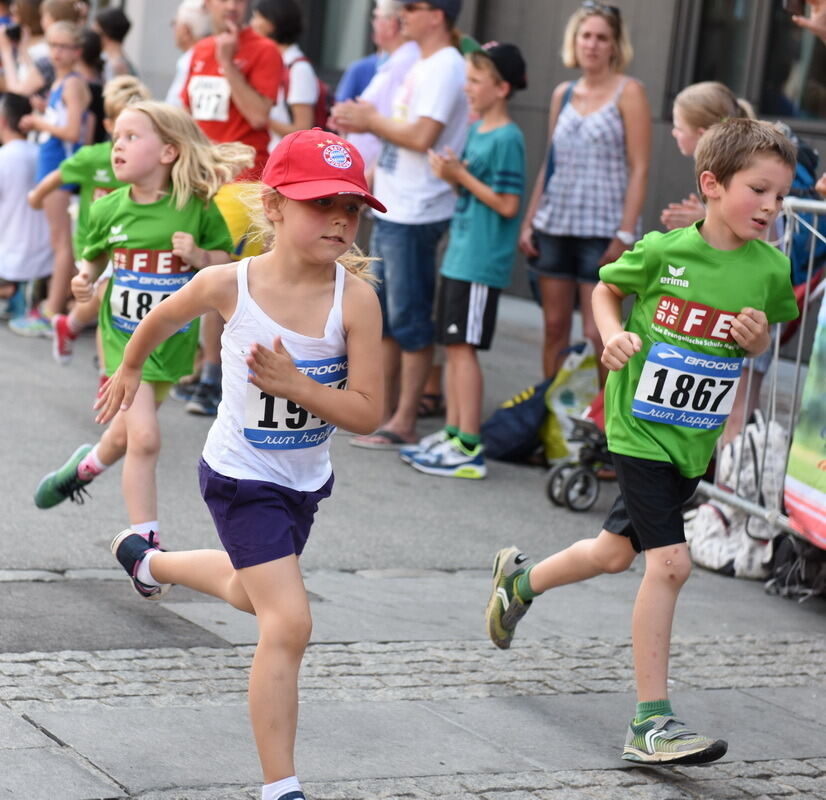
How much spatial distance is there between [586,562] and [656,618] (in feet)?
1.54

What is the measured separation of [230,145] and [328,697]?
3.06m

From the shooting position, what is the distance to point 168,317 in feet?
12.8

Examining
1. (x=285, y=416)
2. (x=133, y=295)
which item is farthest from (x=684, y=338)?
(x=133, y=295)

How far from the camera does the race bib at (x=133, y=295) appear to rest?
230 inches

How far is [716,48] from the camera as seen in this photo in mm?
11719

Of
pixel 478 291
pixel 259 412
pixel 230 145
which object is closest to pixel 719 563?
pixel 478 291

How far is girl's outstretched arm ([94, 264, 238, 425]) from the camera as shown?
378 cm

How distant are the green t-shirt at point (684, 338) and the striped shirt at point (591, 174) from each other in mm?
3602

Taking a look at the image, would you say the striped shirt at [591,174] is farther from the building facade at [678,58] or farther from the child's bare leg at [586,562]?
the child's bare leg at [586,562]

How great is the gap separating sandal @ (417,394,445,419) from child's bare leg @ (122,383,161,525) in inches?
159

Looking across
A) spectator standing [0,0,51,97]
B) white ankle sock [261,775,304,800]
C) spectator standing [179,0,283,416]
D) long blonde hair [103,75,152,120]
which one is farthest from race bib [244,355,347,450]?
spectator standing [0,0,51,97]

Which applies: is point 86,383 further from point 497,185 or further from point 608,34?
point 608,34

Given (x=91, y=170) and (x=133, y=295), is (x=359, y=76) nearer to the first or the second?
(x=91, y=170)

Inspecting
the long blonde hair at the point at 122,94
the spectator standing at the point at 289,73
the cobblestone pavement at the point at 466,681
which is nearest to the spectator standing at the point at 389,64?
the spectator standing at the point at 289,73
